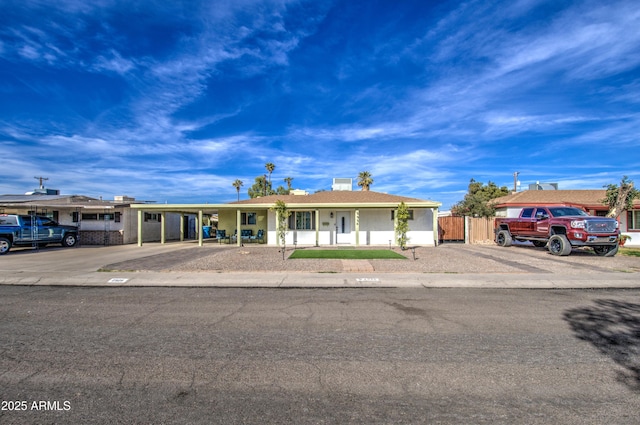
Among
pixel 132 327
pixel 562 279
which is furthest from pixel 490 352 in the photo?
pixel 562 279

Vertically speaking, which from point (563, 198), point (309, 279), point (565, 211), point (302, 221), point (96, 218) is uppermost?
point (563, 198)

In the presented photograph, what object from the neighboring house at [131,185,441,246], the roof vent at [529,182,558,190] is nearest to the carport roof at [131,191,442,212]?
the neighboring house at [131,185,441,246]

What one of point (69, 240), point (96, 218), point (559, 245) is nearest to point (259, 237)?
point (96, 218)

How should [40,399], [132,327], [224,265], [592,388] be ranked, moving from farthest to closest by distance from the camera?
[224,265] → [132,327] → [592,388] → [40,399]

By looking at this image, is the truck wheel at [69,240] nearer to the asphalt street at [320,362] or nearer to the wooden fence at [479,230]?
the asphalt street at [320,362]

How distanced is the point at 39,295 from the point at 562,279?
14.2 metres

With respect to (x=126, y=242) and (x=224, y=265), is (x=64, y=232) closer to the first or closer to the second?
(x=126, y=242)

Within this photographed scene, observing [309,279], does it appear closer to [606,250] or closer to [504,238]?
[606,250]

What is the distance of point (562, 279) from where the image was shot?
408 inches

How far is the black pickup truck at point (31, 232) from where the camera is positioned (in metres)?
17.5

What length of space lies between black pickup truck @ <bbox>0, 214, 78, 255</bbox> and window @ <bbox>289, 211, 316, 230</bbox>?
13.7 m

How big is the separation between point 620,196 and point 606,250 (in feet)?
13.7

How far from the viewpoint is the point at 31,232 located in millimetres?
18875

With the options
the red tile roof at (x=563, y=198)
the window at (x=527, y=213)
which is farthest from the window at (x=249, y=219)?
the red tile roof at (x=563, y=198)
